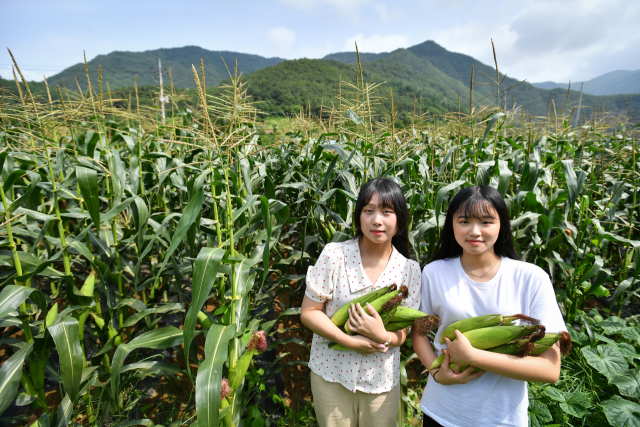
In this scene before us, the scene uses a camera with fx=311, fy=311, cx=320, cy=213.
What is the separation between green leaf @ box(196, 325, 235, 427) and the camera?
1.43m

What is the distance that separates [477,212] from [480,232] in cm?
10

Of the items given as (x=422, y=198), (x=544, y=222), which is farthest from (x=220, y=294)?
(x=544, y=222)

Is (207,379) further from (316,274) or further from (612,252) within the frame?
(612,252)

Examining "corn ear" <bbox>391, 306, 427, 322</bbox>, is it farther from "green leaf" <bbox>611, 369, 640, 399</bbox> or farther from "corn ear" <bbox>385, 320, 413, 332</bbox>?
"green leaf" <bbox>611, 369, 640, 399</bbox>

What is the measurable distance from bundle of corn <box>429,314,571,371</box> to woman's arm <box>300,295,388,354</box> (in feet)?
1.34

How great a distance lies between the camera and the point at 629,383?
2.20 metres

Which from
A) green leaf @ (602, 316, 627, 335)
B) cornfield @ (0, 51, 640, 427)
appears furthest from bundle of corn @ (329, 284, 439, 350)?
green leaf @ (602, 316, 627, 335)

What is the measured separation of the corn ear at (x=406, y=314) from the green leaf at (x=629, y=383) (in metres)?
1.77

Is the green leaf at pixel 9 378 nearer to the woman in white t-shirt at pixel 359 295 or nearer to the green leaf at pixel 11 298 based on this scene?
the green leaf at pixel 11 298

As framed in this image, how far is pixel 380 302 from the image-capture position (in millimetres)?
1691

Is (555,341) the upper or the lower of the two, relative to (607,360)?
upper

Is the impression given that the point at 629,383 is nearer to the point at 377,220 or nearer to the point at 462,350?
the point at 462,350

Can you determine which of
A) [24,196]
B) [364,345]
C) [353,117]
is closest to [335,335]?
[364,345]

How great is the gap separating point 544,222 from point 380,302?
1.73m
